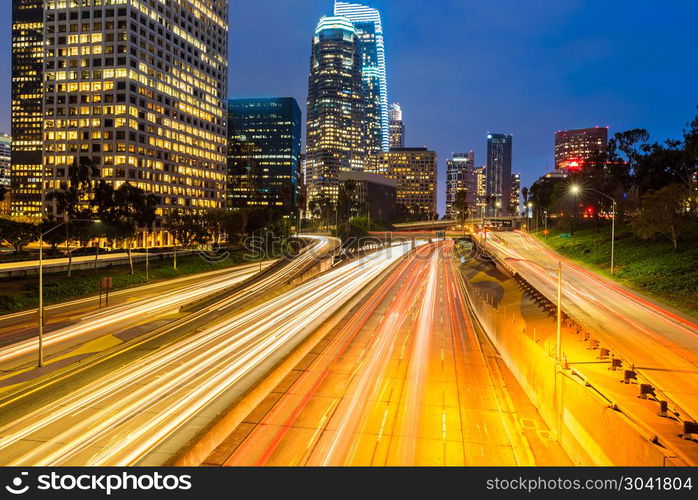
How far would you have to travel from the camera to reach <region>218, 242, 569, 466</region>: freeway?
1566 centimetres

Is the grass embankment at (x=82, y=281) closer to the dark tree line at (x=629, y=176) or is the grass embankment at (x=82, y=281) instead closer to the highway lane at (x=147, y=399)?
the highway lane at (x=147, y=399)

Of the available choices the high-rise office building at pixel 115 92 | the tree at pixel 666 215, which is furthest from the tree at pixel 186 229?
the tree at pixel 666 215

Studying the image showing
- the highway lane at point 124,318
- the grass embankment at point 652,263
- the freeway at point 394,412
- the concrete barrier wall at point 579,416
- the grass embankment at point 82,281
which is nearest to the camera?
the concrete barrier wall at point 579,416

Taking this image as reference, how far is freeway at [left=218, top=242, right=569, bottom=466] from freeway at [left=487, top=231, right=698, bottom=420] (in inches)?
271

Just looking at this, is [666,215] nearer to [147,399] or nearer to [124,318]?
[147,399]

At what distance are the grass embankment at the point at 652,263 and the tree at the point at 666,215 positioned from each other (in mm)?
2356

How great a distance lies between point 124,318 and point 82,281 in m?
18.9

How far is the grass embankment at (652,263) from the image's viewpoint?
38438 millimetres

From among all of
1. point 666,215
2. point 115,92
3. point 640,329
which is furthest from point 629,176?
point 115,92

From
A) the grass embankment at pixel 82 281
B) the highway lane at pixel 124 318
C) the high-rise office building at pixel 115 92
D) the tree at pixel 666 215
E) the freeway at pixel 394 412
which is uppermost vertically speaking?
the high-rise office building at pixel 115 92

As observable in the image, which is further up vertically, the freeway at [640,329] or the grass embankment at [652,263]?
the grass embankment at [652,263]

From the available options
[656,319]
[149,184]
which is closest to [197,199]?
[149,184]

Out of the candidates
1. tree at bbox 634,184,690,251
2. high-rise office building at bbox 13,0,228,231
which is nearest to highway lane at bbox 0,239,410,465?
tree at bbox 634,184,690,251
